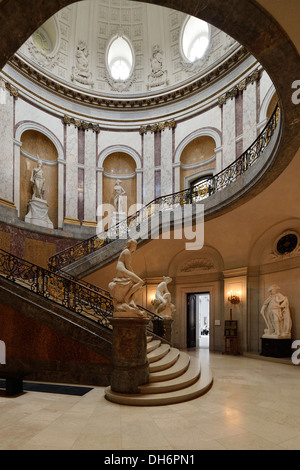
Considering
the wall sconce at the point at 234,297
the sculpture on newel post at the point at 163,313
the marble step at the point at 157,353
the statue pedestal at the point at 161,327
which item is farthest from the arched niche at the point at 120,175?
the marble step at the point at 157,353

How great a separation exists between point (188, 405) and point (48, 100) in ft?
51.0

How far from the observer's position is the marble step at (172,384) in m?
5.36

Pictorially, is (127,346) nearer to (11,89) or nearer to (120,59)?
(11,89)

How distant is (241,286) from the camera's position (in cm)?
1163

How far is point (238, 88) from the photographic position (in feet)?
46.4

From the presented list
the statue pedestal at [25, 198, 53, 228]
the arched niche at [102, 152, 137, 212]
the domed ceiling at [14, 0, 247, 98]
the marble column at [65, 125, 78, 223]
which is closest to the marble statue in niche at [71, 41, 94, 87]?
the domed ceiling at [14, 0, 247, 98]

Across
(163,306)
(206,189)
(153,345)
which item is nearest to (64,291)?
(153,345)

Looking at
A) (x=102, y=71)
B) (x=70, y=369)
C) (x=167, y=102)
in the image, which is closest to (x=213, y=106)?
(x=167, y=102)

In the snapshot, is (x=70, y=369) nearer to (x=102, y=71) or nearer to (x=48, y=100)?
(x=48, y=100)

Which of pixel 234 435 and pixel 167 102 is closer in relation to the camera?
pixel 234 435

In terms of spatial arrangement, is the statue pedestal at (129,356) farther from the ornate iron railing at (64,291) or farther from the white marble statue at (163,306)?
the white marble statue at (163,306)

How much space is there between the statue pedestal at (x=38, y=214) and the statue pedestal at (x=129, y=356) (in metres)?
10.0

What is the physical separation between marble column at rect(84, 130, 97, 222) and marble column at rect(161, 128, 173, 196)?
3652 millimetres

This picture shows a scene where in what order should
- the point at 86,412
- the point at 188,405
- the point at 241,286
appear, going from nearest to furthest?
the point at 86,412 < the point at 188,405 < the point at 241,286
